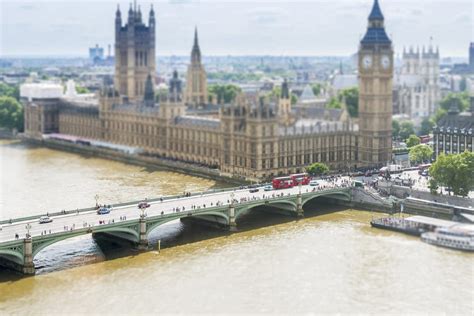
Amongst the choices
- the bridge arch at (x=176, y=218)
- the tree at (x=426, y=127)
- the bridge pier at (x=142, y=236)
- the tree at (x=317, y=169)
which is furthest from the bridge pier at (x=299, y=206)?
the tree at (x=426, y=127)

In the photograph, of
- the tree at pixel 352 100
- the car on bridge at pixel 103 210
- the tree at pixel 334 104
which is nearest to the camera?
the car on bridge at pixel 103 210

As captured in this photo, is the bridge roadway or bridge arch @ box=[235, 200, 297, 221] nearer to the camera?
the bridge roadway

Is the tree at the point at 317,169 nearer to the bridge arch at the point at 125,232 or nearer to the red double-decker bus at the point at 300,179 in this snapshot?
the red double-decker bus at the point at 300,179

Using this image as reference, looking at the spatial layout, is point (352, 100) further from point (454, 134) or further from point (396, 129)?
point (454, 134)

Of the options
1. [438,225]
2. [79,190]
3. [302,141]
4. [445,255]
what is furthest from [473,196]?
[79,190]

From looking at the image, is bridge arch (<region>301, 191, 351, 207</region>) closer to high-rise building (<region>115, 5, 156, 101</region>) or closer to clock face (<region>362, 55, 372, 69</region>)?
clock face (<region>362, 55, 372, 69</region>)

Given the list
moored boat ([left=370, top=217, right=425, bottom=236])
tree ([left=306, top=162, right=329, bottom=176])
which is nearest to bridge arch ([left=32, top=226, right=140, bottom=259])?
moored boat ([left=370, top=217, right=425, bottom=236])
